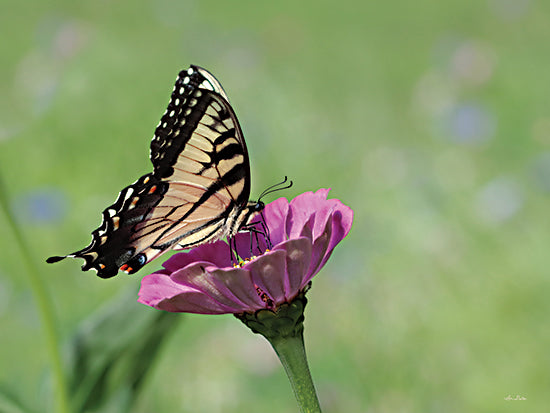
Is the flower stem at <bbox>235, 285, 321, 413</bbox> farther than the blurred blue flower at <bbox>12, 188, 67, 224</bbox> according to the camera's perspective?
No

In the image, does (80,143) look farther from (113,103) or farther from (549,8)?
(549,8)

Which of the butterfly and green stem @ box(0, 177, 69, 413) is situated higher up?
the butterfly

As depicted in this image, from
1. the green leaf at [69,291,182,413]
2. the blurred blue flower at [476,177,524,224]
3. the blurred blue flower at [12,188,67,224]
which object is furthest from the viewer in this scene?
the blurred blue flower at [12,188,67,224]

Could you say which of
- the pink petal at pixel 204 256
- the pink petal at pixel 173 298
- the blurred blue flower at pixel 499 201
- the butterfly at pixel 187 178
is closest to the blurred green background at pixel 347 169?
the blurred blue flower at pixel 499 201

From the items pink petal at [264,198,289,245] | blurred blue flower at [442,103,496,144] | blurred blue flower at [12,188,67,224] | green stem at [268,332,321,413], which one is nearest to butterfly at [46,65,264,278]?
pink petal at [264,198,289,245]

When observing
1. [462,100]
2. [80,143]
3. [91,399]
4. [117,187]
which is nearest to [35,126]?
[80,143]

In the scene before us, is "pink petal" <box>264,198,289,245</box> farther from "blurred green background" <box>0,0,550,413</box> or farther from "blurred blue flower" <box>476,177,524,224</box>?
"blurred blue flower" <box>476,177,524,224</box>

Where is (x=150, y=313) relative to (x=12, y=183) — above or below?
below
